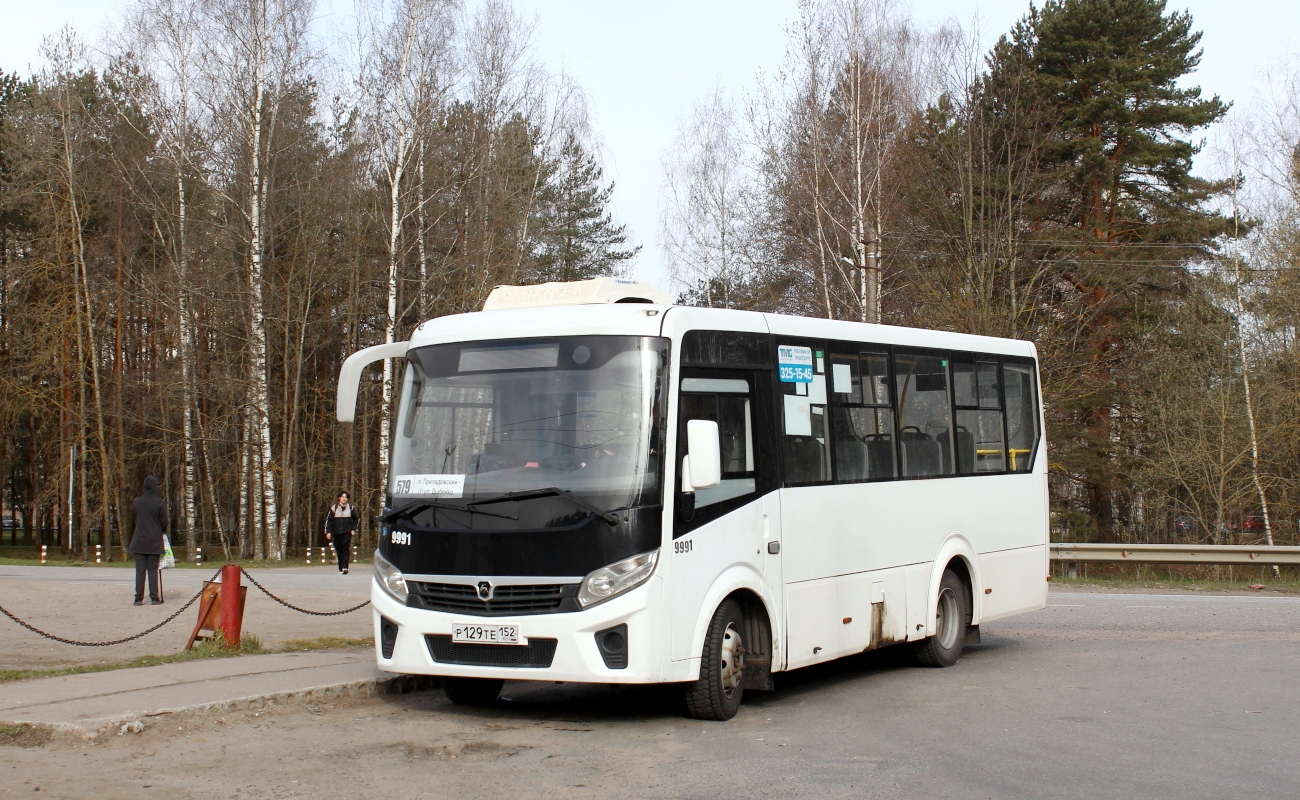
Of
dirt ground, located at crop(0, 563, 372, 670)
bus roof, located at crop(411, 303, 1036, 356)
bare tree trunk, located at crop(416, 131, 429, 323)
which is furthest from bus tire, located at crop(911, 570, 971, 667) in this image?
bare tree trunk, located at crop(416, 131, 429, 323)

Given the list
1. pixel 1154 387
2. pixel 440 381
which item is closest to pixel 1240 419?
pixel 1154 387

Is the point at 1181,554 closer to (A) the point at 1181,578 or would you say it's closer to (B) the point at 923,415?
(A) the point at 1181,578

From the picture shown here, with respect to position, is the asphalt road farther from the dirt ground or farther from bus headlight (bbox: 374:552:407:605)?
the dirt ground

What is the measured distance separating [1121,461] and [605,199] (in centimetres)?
2784

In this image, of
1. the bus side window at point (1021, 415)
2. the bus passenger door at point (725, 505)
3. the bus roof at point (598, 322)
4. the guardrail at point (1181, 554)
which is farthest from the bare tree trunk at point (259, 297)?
the bus passenger door at point (725, 505)

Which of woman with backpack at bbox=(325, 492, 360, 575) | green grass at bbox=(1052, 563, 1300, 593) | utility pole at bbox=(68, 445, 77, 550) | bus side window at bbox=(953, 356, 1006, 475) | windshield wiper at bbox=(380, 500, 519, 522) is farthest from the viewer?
utility pole at bbox=(68, 445, 77, 550)

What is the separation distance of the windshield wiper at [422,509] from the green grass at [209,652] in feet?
10.3

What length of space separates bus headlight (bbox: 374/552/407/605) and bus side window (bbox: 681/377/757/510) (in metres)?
2.19

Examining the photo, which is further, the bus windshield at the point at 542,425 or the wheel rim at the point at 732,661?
the wheel rim at the point at 732,661

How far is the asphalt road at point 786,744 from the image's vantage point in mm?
6992

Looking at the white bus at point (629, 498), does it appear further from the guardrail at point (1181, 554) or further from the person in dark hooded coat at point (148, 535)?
the guardrail at point (1181, 554)

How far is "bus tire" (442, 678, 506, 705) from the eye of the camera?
9.82 m

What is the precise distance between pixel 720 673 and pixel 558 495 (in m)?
1.72

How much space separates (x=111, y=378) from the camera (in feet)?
147
